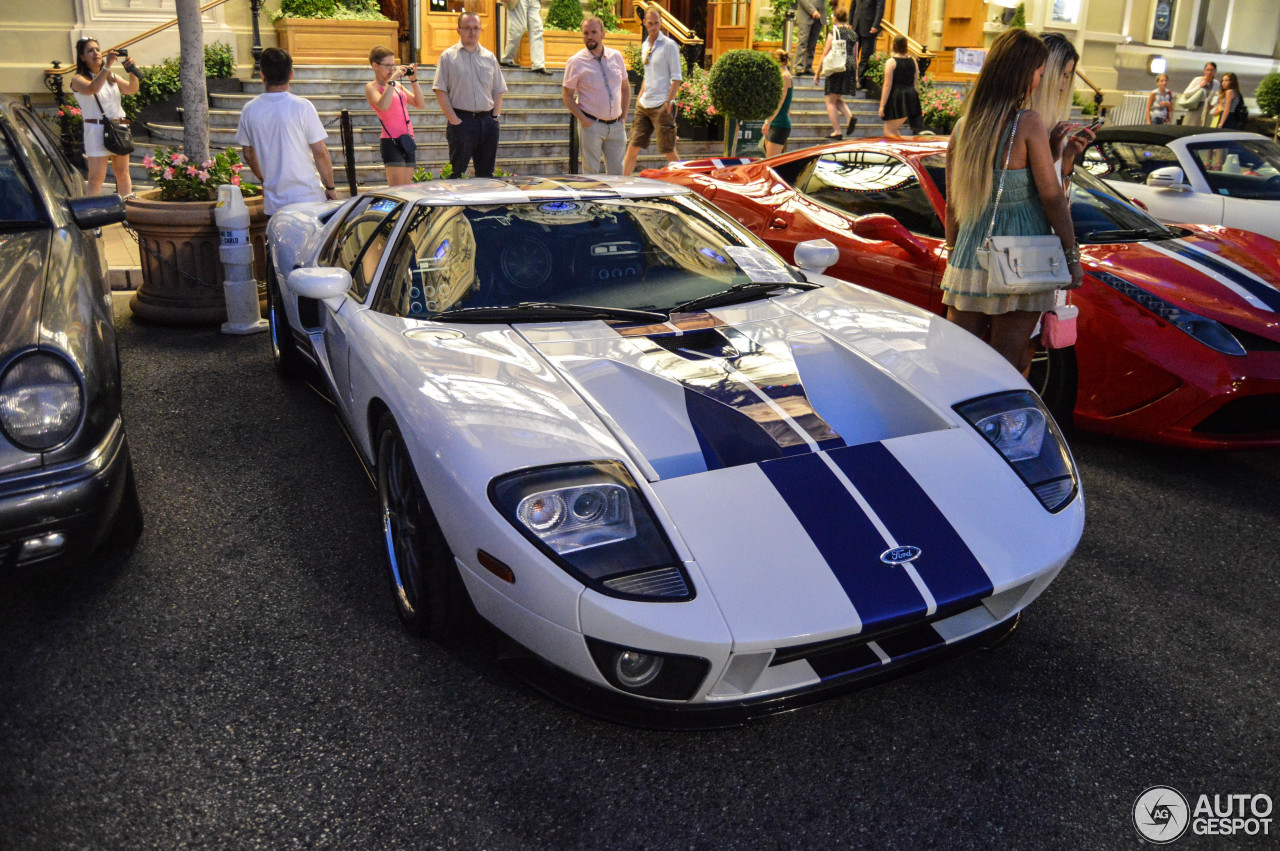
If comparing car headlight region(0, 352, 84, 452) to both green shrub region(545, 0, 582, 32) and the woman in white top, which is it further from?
green shrub region(545, 0, 582, 32)

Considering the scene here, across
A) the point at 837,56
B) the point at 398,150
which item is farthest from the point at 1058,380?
the point at 837,56

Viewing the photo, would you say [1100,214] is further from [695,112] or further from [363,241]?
[695,112]

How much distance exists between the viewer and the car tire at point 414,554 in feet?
8.12

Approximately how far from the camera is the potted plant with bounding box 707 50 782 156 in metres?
10.4

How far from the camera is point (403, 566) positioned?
280cm

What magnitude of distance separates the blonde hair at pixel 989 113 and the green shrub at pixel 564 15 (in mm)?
12501

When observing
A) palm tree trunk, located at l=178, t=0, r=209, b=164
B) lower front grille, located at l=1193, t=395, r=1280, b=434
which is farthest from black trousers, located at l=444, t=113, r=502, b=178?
lower front grille, located at l=1193, t=395, r=1280, b=434

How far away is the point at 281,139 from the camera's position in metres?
5.87

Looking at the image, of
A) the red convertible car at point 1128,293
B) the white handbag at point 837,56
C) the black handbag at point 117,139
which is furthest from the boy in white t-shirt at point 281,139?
the white handbag at point 837,56

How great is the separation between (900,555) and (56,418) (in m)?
2.19

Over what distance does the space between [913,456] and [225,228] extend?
4793 mm

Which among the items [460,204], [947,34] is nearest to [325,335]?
[460,204]

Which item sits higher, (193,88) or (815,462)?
(193,88)

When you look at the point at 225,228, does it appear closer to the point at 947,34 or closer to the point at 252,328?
the point at 252,328
